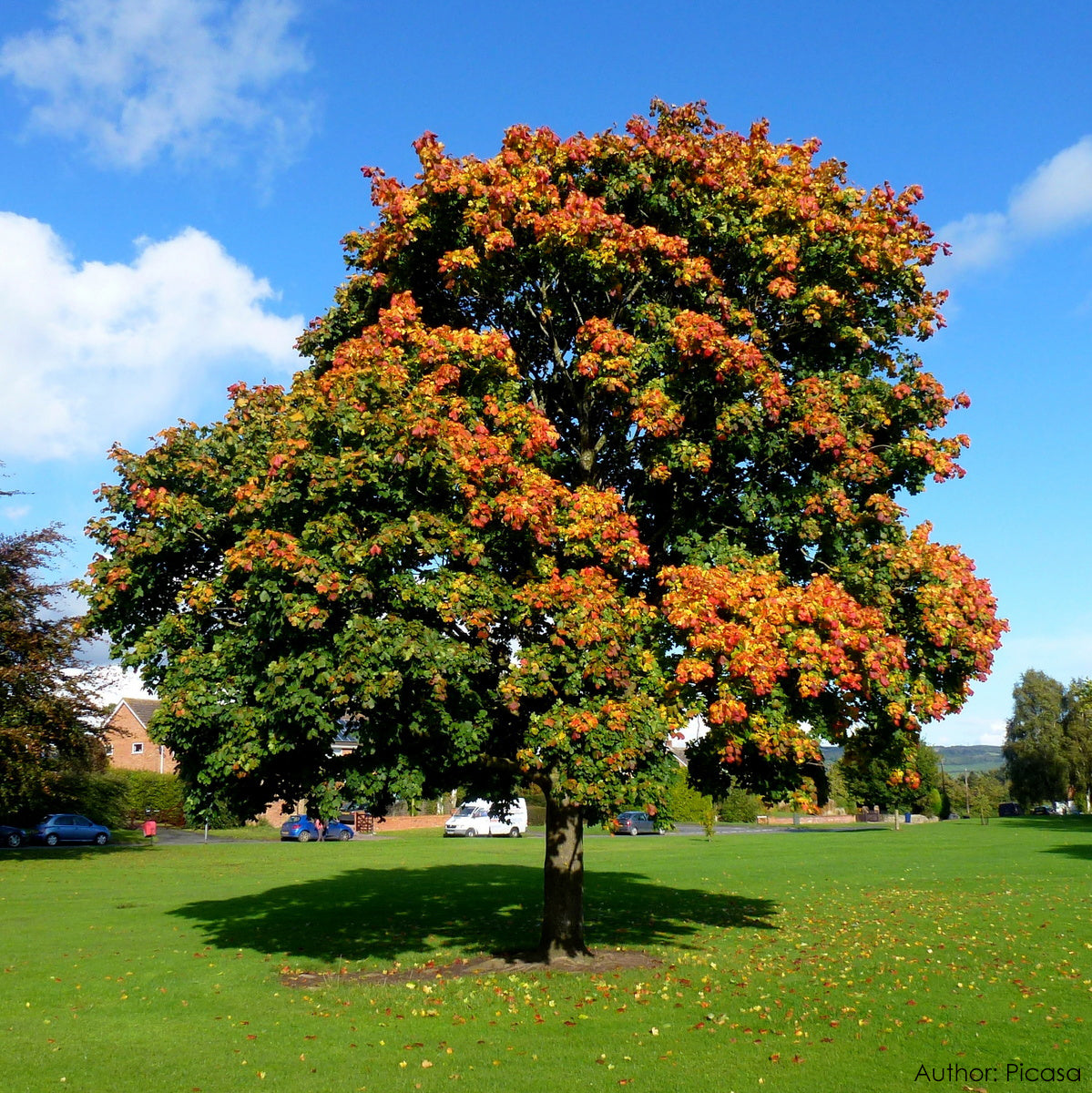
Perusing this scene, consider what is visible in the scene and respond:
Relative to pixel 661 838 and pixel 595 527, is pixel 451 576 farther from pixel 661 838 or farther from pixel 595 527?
pixel 661 838

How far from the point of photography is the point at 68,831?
46812mm

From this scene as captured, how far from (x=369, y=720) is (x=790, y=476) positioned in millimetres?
7542

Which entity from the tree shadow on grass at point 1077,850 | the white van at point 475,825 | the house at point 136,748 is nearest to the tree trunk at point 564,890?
the tree shadow on grass at point 1077,850

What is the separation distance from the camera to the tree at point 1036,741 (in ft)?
262

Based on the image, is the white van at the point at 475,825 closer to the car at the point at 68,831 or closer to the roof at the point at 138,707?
the car at the point at 68,831

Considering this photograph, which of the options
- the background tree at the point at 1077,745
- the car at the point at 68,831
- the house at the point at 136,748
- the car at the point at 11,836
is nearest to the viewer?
the car at the point at 11,836

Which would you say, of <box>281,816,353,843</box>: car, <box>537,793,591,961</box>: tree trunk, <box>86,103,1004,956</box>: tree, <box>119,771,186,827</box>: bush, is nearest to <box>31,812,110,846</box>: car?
<box>281,816,353,843</box>: car

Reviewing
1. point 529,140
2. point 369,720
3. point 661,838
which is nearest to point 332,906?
point 369,720

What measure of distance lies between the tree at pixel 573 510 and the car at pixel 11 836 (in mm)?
39672

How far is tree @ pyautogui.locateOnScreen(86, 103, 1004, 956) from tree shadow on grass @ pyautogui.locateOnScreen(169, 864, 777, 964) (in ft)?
11.9

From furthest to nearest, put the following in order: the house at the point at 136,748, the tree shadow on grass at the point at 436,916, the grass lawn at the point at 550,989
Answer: the house at the point at 136,748
the tree shadow on grass at the point at 436,916
the grass lawn at the point at 550,989

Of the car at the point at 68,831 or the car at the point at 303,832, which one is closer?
the car at the point at 68,831

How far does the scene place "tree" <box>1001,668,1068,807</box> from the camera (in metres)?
80.0

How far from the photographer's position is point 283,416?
13656 millimetres
